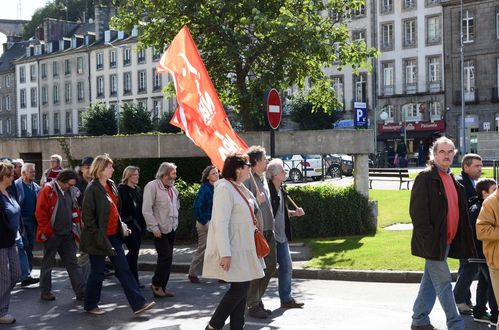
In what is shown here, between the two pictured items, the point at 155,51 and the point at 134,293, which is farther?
the point at 155,51

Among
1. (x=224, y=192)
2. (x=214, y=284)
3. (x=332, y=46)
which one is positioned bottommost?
(x=214, y=284)

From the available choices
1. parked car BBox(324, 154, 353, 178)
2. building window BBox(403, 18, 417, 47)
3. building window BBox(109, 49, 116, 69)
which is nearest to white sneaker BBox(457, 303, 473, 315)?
parked car BBox(324, 154, 353, 178)

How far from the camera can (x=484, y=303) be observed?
7578 millimetres

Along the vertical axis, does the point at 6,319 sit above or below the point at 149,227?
below

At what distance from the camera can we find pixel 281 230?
332 inches

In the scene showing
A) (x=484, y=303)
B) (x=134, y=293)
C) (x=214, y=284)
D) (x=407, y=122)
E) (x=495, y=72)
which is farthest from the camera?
(x=407, y=122)

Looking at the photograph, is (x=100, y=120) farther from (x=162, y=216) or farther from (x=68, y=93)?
(x=162, y=216)

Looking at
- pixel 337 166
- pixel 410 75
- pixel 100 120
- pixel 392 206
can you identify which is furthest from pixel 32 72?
pixel 392 206

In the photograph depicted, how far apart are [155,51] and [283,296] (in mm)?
10593

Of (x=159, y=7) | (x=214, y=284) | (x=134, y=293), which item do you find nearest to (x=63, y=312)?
(x=134, y=293)

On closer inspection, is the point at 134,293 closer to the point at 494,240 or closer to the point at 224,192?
the point at 224,192

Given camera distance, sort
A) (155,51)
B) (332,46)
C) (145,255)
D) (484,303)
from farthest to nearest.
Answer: (155,51) < (332,46) < (145,255) < (484,303)

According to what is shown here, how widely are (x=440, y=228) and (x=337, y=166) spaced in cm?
2871

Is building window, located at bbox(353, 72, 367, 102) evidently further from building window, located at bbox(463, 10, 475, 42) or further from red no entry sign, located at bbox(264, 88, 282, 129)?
red no entry sign, located at bbox(264, 88, 282, 129)
